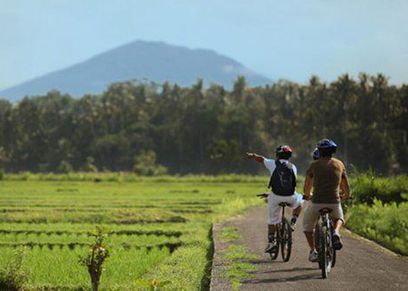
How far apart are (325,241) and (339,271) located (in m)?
0.88

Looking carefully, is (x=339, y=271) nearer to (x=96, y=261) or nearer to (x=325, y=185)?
(x=325, y=185)

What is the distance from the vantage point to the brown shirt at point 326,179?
9.64 metres

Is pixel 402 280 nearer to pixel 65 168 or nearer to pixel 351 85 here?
pixel 351 85

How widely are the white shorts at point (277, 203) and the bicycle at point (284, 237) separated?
7 cm

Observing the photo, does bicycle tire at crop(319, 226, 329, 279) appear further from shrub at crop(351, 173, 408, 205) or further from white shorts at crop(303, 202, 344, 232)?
shrub at crop(351, 173, 408, 205)

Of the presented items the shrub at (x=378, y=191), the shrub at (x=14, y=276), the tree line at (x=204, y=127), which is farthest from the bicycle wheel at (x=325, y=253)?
the tree line at (x=204, y=127)

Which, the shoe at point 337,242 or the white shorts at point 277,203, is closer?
the shoe at point 337,242

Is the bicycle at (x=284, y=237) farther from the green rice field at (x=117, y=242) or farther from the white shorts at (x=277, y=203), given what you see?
the green rice field at (x=117, y=242)

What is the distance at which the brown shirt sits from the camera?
31.6 ft

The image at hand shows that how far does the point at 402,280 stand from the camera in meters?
9.38

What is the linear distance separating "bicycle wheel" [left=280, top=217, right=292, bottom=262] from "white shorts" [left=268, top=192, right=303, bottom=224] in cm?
16

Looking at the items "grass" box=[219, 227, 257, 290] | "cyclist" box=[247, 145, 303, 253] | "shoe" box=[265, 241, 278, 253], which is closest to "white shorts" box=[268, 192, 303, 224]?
"cyclist" box=[247, 145, 303, 253]

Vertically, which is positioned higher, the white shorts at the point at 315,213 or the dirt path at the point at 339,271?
the white shorts at the point at 315,213

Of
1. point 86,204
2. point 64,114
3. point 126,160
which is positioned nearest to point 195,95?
point 126,160
